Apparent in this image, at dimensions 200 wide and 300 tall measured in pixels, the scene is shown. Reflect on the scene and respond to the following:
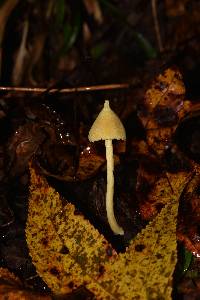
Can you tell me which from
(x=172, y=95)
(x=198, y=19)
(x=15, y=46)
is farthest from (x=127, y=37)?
(x=172, y=95)

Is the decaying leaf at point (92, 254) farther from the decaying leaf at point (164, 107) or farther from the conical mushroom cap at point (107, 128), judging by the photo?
the decaying leaf at point (164, 107)

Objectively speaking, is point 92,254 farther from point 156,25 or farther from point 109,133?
point 156,25

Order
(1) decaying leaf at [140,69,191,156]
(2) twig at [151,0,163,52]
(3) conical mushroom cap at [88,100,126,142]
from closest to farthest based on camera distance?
(3) conical mushroom cap at [88,100,126,142] < (1) decaying leaf at [140,69,191,156] < (2) twig at [151,0,163,52]

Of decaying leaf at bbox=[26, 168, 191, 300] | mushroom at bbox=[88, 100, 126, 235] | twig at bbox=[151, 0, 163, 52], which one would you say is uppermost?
twig at bbox=[151, 0, 163, 52]

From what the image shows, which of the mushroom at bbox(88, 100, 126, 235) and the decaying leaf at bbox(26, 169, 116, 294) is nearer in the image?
the decaying leaf at bbox(26, 169, 116, 294)

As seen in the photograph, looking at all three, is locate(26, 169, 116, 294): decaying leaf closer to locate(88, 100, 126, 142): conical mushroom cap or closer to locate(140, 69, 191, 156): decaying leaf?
locate(88, 100, 126, 142): conical mushroom cap

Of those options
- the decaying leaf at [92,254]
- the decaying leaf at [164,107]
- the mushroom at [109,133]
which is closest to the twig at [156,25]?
the decaying leaf at [164,107]

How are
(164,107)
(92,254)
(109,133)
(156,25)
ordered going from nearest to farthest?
(92,254) → (109,133) → (164,107) → (156,25)

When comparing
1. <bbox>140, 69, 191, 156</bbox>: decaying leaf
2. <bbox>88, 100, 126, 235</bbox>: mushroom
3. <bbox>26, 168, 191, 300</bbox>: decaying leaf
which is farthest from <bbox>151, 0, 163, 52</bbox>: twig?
<bbox>26, 168, 191, 300</bbox>: decaying leaf

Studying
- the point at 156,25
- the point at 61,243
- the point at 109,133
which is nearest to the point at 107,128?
the point at 109,133
